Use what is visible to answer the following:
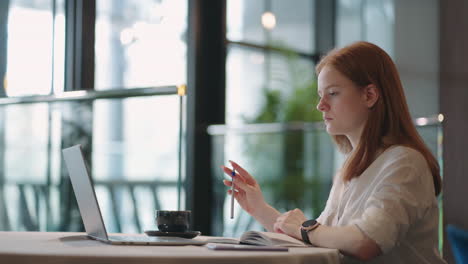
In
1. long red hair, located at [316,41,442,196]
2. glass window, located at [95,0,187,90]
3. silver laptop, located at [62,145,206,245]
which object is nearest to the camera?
silver laptop, located at [62,145,206,245]

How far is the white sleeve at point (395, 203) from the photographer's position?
6.31 feet

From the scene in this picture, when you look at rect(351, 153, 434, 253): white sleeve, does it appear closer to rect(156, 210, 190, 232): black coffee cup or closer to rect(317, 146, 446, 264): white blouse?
rect(317, 146, 446, 264): white blouse

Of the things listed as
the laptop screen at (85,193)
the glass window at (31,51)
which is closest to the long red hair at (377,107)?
the laptop screen at (85,193)

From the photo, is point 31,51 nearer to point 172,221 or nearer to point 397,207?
point 172,221

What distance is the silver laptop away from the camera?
187 cm

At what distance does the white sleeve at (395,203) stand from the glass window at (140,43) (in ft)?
9.73

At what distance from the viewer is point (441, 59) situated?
5.59 meters

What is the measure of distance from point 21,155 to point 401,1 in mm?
4206

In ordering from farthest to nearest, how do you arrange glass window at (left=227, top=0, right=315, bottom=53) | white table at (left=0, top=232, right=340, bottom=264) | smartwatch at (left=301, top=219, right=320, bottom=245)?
glass window at (left=227, top=0, right=315, bottom=53), smartwatch at (left=301, top=219, right=320, bottom=245), white table at (left=0, top=232, right=340, bottom=264)

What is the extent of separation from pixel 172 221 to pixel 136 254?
0.53 m

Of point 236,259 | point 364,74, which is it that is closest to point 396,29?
point 364,74

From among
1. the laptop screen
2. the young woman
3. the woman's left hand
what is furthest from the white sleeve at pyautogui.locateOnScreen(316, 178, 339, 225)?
the laptop screen

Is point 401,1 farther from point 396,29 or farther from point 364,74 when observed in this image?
point 364,74

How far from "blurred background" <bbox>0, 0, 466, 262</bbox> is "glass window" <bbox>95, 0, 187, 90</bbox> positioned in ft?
0.03
